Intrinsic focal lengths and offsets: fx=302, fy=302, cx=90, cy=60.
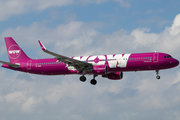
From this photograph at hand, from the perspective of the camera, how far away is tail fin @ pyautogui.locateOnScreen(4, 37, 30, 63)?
227ft

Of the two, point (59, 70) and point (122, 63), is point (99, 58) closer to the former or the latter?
point (122, 63)

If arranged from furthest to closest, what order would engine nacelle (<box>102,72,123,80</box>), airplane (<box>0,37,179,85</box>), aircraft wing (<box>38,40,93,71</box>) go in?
1. engine nacelle (<box>102,72,123,80</box>)
2. aircraft wing (<box>38,40,93,71</box>)
3. airplane (<box>0,37,179,85</box>)

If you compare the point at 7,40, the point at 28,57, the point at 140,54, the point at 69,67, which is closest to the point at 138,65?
the point at 140,54

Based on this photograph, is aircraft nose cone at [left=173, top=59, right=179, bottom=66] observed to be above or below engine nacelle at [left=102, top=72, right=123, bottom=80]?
above

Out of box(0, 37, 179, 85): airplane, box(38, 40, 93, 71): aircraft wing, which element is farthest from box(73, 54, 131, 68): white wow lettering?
box(38, 40, 93, 71): aircraft wing

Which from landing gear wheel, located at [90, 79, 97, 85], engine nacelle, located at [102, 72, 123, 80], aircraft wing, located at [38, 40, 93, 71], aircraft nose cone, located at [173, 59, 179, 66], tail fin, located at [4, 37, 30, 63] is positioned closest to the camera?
aircraft nose cone, located at [173, 59, 179, 66]

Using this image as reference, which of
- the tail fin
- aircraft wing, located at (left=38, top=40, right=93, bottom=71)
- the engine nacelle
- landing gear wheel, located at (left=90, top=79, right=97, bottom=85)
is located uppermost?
the tail fin

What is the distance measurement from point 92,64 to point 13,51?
20.9 meters

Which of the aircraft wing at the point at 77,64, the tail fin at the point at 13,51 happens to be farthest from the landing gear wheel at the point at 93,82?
the tail fin at the point at 13,51

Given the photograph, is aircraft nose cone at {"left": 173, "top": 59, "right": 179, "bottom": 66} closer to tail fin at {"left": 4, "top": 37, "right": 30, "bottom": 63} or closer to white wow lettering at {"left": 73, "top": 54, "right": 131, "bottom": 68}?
white wow lettering at {"left": 73, "top": 54, "right": 131, "bottom": 68}

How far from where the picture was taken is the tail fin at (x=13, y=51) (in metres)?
69.1

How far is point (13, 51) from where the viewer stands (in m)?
69.9

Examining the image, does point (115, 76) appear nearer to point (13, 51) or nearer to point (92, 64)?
point (92, 64)

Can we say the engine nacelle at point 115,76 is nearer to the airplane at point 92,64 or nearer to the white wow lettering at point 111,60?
the airplane at point 92,64
